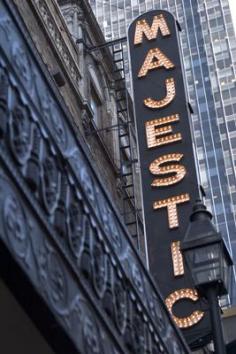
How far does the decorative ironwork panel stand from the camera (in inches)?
236

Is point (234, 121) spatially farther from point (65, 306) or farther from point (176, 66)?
point (65, 306)

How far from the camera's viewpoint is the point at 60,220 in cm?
660

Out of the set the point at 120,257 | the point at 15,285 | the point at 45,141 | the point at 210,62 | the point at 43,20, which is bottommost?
the point at 210,62

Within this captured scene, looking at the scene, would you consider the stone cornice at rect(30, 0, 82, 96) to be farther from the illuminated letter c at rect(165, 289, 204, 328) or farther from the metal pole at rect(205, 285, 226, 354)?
the metal pole at rect(205, 285, 226, 354)

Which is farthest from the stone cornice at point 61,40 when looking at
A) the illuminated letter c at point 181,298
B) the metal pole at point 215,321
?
the metal pole at point 215,321

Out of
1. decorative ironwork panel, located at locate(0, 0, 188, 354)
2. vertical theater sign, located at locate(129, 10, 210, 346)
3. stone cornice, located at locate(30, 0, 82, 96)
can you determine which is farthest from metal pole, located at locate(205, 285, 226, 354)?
stone cornice, located at locate(30, 0, 82, 96)

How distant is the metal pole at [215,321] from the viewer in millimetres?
9000

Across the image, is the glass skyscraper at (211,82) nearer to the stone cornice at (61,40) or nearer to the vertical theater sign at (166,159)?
the stone cornice at (61,40)

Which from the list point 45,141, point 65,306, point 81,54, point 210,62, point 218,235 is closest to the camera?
point 65,306

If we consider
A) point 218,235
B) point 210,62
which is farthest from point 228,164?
point 218,235

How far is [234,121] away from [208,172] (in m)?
9.63

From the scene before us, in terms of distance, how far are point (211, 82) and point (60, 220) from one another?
121m

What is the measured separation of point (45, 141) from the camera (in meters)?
6.74

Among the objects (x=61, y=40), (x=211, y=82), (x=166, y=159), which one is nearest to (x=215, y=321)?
(x=166, y=159)
